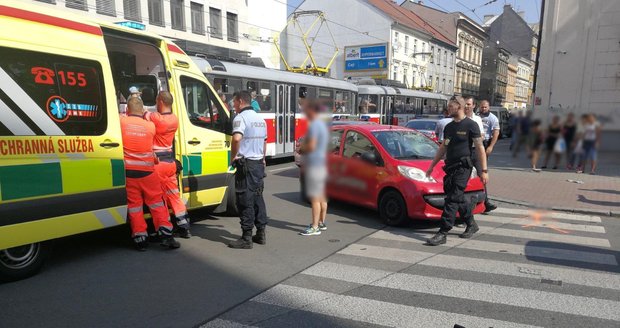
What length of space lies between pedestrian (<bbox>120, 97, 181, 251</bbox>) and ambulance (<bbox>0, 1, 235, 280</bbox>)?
105mm

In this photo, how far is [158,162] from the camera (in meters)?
5.38

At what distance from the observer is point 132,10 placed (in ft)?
78.4

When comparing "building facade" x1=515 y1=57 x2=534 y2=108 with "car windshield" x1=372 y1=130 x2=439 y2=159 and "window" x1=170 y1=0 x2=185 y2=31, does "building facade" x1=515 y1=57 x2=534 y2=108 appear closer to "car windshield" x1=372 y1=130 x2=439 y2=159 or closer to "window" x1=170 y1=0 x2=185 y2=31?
"car windshield" x1=372 y1=130 x2=439 y2=159

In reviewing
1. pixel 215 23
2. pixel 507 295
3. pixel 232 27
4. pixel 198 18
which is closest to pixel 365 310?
pixel 507 295

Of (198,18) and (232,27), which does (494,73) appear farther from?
(232,27)

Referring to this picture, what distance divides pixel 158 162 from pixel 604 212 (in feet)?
26.0

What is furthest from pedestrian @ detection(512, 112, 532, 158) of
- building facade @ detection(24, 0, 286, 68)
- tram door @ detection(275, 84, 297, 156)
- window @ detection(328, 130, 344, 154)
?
building facade @ detection(24, 0, 286, 68)

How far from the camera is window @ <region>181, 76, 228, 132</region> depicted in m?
6.13

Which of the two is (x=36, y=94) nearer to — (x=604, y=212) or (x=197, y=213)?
(x=197, y=213)

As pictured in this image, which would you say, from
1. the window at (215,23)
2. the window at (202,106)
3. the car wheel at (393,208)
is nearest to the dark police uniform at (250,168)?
the window at (202,106)

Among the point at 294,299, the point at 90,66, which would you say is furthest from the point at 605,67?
the point at 90,66

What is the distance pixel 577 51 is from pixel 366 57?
82 centimetres

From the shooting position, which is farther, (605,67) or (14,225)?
(14,225)

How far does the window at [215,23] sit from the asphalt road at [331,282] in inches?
1013
